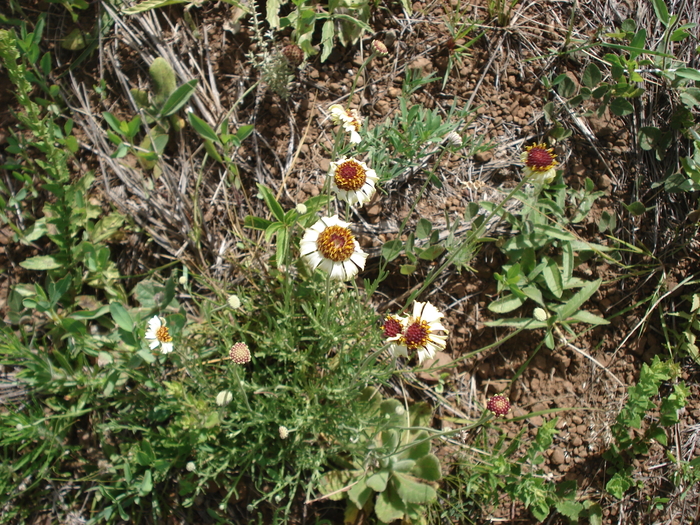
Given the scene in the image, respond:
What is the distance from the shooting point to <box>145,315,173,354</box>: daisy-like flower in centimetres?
227

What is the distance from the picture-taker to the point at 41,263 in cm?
274

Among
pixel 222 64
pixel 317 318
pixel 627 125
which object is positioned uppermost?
pixel 222 64

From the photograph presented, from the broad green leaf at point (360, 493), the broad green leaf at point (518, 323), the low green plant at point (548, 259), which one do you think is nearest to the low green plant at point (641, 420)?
the low green plant at point (548, 259)

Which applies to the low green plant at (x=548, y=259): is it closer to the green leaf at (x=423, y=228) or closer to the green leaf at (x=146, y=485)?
the green leaf at (x=423, y=228)

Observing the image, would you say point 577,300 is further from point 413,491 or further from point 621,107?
Answer: point 413,491

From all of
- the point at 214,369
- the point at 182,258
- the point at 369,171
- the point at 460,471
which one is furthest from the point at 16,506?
the point at 369,171

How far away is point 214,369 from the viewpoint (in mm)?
2676

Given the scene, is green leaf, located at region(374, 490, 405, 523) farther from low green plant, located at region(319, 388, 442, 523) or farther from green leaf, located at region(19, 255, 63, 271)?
green leaf, located at region(19, 255, 63, 271)

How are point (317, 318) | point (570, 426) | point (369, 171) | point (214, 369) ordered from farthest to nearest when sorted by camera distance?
point (570, 426) → point (214, 369) → point (317, 318) → point (369, 171)

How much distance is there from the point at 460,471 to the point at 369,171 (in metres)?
Result: 1.77

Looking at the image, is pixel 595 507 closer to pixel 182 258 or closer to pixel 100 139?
pixel 182 258

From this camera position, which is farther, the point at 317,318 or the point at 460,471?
the point at 460,471

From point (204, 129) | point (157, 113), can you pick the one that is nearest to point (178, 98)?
point (157, 113)

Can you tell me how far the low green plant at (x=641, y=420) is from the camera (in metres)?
2.56
